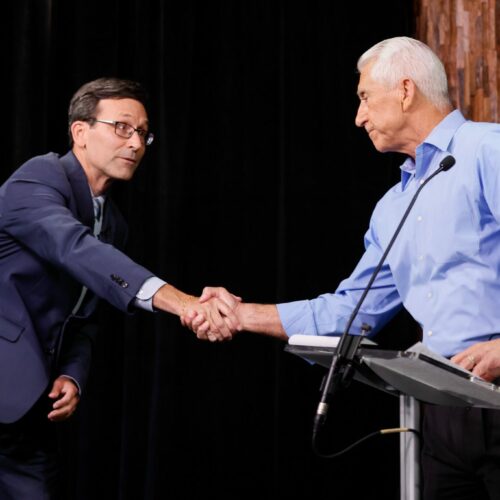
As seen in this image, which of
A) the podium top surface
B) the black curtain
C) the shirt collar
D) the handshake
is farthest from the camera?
the black curtain

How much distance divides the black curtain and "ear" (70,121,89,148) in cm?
55

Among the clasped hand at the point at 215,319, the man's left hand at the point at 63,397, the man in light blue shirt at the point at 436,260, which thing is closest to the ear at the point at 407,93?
the man in light blue shirt at the point at 436,260

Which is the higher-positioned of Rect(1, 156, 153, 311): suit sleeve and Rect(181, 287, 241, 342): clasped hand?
Rect(1, 156, 153, 311): suit sleeve

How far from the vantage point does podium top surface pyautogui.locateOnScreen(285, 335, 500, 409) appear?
4.64ft

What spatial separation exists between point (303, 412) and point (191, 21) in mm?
1754

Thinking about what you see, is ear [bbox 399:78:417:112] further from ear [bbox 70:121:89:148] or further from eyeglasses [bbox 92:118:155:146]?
ear [bbox 70:121:89:148]

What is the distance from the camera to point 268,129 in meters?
3.75

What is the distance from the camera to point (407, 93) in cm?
236

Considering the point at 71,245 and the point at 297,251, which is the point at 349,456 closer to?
the point at 297,251

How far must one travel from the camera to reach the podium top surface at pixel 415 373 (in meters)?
1.42

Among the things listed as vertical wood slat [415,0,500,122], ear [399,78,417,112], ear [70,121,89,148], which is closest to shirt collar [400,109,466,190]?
ear [399,78,417,112]

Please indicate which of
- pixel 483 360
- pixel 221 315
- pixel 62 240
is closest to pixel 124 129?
pixel 62 240

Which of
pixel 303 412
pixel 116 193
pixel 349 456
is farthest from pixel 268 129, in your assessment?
pixel 349 456

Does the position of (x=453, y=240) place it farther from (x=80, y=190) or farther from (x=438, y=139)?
(x=80, y=190)
